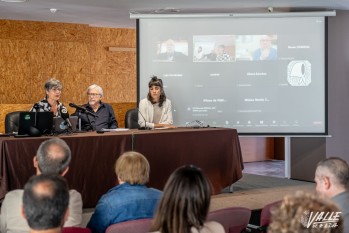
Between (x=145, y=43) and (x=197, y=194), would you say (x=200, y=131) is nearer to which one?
(x=145, y=43)

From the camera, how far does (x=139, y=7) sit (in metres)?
7.15

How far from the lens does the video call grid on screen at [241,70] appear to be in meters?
7.06

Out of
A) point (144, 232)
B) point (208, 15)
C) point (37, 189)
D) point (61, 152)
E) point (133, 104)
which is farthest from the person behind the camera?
point (133, 104)

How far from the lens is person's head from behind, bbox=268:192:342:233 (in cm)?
138

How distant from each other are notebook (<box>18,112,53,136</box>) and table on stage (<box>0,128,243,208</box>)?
115 millimetres

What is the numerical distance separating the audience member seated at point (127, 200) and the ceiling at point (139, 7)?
411cm

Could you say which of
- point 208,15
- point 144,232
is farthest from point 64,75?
point 144,232

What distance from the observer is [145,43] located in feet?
23.2

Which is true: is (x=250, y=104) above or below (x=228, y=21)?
below

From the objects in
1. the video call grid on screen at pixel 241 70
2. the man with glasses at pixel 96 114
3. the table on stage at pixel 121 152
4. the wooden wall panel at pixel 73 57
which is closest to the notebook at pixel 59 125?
the table on stage at pixel 121 152

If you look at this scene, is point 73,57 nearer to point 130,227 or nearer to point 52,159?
point 52,159

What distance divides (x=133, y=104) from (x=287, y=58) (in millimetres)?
2887

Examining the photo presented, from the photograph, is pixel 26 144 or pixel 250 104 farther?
pixel 250 104

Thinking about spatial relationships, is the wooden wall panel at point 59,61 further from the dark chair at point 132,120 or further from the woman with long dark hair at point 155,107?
the woman with long dark hair at point 155,107
